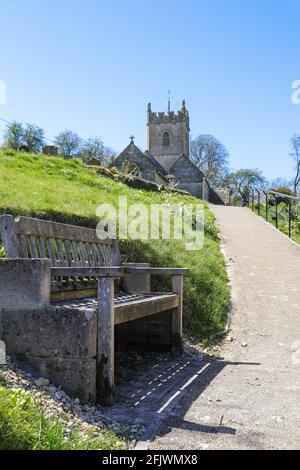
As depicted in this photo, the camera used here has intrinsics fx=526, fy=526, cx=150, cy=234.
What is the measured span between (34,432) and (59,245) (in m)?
2.57

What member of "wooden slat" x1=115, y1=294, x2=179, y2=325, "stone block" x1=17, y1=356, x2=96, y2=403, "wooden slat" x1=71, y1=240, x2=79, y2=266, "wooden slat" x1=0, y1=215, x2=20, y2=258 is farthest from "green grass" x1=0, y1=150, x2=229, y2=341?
"stone block" x1=17, y1=356, x2=96, y2=403

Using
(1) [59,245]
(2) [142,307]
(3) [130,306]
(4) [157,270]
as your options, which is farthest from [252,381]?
(1) [59,245]

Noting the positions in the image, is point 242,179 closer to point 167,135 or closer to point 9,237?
point 167,135

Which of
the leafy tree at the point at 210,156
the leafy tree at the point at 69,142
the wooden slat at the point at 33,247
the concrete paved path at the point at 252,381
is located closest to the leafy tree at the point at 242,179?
the leafy tree at the point at 210,156

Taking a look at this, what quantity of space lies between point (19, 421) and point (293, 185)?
61823 millimetres

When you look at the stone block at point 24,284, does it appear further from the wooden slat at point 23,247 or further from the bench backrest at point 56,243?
the wooden slat at point 23,247

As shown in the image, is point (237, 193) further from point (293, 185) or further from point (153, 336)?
point (153, 336)

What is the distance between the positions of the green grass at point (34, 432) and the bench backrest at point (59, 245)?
1.46 meters

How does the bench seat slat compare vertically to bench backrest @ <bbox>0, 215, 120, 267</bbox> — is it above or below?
below

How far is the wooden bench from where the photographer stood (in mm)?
3992

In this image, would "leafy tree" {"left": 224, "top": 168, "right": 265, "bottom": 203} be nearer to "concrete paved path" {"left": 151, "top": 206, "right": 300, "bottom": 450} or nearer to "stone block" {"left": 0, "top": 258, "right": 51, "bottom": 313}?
"concrete paved path" {"left": 151, "top": 206, "right": 300, "bottom": 450}

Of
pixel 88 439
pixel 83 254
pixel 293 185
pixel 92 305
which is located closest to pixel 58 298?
pixel 92 305

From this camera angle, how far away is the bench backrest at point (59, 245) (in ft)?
14.4

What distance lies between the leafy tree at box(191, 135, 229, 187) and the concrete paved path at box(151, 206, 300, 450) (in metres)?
53.1
